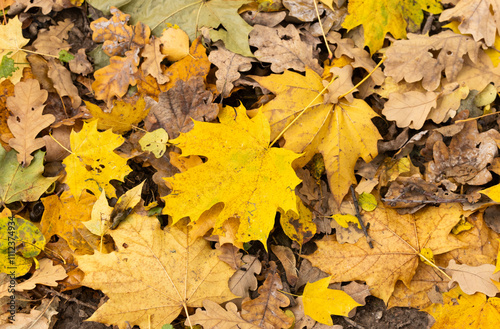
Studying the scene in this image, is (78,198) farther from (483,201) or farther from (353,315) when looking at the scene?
(483,201)

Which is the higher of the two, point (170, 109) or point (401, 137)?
point (170, 109)

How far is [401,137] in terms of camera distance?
1936 mm

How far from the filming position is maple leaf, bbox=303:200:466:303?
1.79 meters

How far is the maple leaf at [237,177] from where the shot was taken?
165cm

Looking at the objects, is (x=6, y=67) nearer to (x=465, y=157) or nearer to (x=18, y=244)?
(x=18, y=244)

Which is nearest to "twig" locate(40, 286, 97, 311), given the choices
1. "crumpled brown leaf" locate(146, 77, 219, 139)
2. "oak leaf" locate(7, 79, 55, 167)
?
"oak leaf" locate(7, 79, 55, 167)

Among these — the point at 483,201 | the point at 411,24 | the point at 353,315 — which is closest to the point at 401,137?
the point at 483,201

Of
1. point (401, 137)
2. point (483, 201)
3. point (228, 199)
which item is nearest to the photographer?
point (228, 199)

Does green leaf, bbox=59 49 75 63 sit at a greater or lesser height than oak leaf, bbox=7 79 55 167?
greater

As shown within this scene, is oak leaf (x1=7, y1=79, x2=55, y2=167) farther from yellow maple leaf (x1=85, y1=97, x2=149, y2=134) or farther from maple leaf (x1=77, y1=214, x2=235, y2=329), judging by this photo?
maple leaf (x1=77, y1=214, x2=235, y2=329)

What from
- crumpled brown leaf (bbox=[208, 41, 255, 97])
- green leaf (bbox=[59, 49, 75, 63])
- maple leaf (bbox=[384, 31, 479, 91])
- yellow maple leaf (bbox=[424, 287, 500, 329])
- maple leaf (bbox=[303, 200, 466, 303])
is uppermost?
green leaf (bbox=[59, 49, 75, 63])

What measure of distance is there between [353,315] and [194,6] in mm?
1988

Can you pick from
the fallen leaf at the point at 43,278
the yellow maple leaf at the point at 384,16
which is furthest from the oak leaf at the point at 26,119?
the yellow maple leaf at the point at 384,16

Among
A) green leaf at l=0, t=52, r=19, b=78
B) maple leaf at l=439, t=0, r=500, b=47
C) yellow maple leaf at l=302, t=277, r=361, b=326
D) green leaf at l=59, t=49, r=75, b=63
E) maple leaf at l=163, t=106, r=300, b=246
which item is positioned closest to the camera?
maple leaf at l=163, t=106, r=300, b=246
